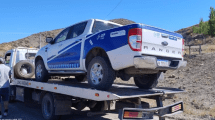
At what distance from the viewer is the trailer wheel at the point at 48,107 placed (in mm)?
5727

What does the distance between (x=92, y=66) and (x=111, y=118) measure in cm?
230

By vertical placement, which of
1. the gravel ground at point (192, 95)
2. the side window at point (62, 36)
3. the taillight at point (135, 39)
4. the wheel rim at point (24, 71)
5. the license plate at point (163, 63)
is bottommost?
the gravel ground at point (192, 95)

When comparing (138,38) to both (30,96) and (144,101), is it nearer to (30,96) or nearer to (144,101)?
(144,101)

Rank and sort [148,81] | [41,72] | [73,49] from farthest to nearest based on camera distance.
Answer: [41,72] → [148,81] → [73,49]

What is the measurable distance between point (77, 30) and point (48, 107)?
2321 mm

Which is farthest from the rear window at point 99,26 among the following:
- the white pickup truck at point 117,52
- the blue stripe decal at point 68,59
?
the blue stripe decal at point 68,59

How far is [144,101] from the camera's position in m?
4.93

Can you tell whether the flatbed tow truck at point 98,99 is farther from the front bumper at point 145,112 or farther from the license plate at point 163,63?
the license plate at point 163,63

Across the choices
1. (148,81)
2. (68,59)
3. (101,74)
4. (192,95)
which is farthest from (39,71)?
(192,95)

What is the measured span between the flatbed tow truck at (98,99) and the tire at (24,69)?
57cm

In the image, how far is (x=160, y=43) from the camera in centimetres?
458

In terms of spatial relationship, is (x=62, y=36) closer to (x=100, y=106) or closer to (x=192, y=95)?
(x=100, y=106)

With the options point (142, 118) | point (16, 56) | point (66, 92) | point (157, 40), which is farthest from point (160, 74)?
point (16, 56)

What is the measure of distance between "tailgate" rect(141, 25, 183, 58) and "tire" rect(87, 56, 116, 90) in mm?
853
